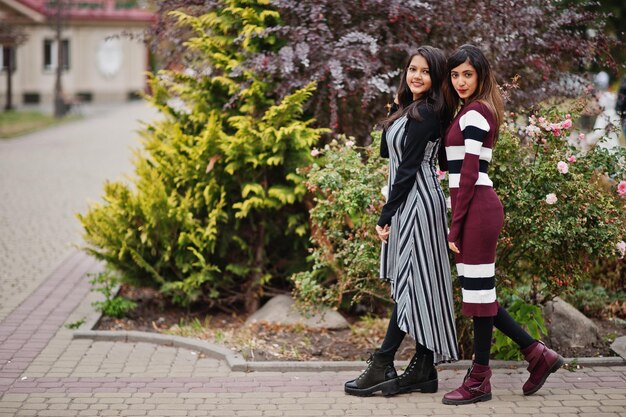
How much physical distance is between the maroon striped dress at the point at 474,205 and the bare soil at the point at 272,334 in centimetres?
140

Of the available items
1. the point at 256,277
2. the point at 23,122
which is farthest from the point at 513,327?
the point at 23,122

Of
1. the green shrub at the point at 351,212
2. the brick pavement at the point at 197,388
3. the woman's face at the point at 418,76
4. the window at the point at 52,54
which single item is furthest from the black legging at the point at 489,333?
the window at the point at 52,54

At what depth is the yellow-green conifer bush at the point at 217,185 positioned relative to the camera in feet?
24.3

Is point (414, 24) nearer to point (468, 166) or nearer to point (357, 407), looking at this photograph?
point (468, 166)

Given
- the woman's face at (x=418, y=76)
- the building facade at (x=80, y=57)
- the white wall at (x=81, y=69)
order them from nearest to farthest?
the woman's face at (x=418, y=76), the building facade at (x=80, y=57), the white wall at (x=81, y=69)

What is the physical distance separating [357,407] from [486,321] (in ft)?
3.06

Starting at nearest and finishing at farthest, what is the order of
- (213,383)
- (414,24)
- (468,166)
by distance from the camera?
1. (468,166)
2. (213,383)
3. (414,24)

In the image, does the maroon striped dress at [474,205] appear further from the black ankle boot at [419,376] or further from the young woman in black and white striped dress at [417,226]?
the black ankle boot at [419,376]

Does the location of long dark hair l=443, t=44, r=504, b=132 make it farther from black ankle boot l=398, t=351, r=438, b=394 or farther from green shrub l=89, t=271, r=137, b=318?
green shrub l=89, t=271, r=137, b=318

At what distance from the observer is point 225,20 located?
7.61m

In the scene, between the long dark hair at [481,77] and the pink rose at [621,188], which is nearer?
the long dark hair at [481,77]

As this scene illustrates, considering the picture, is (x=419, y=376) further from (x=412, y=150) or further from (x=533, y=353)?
(x=412, y=150)

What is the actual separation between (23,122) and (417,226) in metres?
28.1

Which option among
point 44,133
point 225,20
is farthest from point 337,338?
point 44,133
